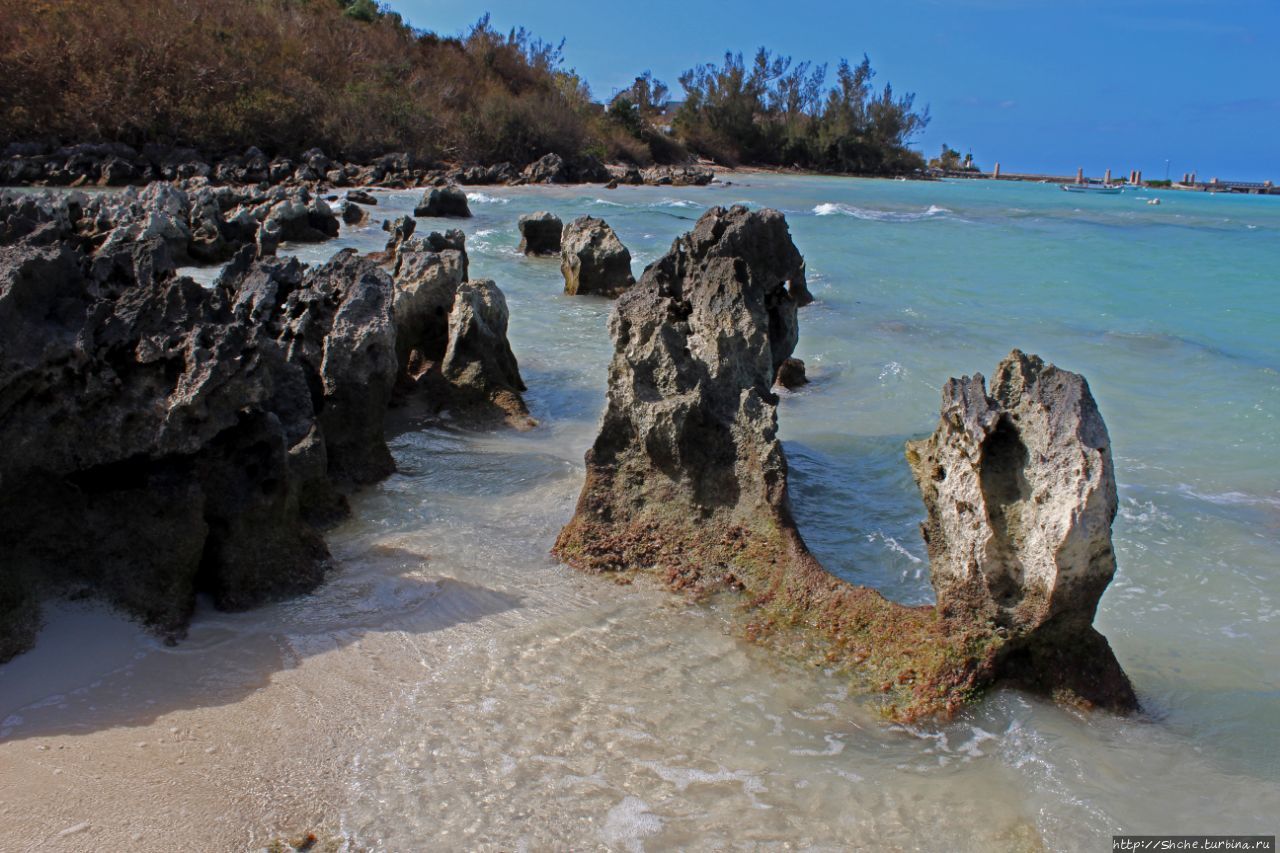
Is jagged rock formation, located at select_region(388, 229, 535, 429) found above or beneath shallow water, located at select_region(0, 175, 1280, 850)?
above

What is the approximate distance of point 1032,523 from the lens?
140 inches

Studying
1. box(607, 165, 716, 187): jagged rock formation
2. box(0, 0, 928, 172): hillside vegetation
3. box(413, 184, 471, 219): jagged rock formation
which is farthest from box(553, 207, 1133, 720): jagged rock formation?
box(607, 165, 716, 187): jagged rock formation

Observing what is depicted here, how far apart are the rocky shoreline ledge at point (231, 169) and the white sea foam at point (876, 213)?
1174 centimetres

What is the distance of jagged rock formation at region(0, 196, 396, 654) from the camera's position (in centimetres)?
396

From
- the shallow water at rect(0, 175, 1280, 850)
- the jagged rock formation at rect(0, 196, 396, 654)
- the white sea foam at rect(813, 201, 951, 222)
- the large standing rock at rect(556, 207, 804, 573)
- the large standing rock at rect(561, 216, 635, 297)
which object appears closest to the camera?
the shallow water at rect(0, 175, 1280, 850)

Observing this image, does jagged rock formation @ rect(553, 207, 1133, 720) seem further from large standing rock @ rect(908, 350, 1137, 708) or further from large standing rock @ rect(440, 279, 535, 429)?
large standing rock @ rect(440, 279, 535, 429)

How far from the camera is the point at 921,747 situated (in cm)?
353

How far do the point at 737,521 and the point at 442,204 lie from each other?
19.8 metres

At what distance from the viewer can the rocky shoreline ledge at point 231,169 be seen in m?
26.5

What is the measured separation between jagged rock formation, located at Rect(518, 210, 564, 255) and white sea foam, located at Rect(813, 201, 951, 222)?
16.0 metres

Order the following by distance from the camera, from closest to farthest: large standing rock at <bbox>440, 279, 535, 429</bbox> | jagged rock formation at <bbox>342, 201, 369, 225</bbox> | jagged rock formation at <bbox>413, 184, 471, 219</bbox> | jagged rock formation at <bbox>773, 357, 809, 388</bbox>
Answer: large standing rock at <bbox>440, 279, 535, 429</bbox>, jagged rock formation at <bbox>773, 357, 809, 388</bbox>, jagged rock formation at <bbox>342, 201, 369, 225</bbox>, jagged rock formation at <bbox>413, 184, 471, 219</bbox>

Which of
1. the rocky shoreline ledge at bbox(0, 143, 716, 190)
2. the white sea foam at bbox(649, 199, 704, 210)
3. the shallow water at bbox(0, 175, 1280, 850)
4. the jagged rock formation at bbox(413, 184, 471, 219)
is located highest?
the rocky shoreline ledge at bbox(0, 143, 716, 190)

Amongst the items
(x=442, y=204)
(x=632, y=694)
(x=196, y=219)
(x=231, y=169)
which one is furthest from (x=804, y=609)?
(x=231, y=169)

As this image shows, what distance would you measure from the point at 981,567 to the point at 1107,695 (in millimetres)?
746
